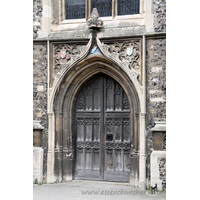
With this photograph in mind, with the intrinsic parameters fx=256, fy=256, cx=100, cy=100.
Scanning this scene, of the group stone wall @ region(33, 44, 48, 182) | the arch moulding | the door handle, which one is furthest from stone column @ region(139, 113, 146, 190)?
stone wall @ region(33, 44, 48, 182)

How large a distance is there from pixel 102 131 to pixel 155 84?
189cm

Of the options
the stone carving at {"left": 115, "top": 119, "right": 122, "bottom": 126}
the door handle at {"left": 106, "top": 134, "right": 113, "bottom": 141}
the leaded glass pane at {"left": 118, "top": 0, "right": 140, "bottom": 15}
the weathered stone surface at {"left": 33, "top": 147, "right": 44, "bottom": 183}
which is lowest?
the weathered stone surface at {"left": 33, "top": 147, "right": 44, "bottom": 183}

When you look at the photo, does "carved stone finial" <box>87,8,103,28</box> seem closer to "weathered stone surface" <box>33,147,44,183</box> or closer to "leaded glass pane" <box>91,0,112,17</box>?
"leaded glass pane" <box>91,0,112,17</box>

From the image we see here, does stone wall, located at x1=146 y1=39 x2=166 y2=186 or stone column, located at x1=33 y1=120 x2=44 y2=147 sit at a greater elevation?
stone wall, located at x1=146 y1=39 x2=166 y2=186

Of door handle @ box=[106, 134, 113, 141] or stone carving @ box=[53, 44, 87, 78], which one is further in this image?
door handle @ box=[106, 134, 113, 141]

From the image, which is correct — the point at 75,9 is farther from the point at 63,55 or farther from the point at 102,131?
the point at 102,131

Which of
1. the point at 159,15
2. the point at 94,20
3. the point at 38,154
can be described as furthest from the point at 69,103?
the point at 159,15

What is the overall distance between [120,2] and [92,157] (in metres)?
4.24

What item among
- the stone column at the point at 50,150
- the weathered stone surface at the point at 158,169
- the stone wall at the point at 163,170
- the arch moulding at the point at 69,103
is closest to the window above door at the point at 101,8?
the arch moulding at the point at 69,103

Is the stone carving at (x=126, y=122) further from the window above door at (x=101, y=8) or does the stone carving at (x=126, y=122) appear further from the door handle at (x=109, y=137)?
the window above door at (x=101, y=8)

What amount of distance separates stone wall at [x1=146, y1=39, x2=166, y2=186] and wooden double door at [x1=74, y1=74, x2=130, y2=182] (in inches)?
27.2

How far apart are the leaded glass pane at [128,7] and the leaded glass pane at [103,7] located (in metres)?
0.27

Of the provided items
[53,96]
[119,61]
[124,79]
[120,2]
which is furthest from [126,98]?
[120,2]

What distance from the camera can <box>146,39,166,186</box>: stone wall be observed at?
6.18 m
